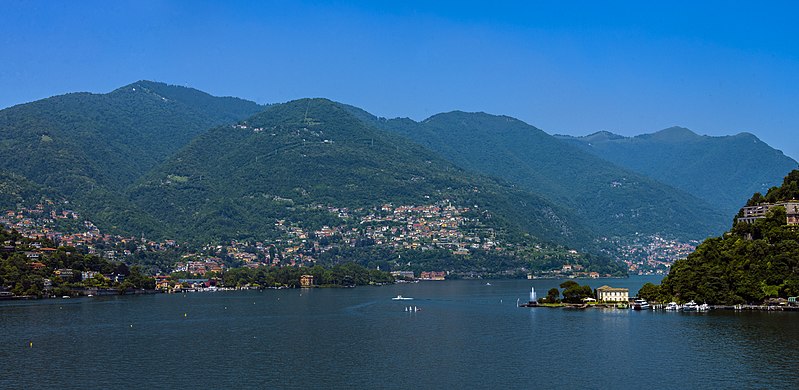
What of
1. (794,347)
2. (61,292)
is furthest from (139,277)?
(794,347)

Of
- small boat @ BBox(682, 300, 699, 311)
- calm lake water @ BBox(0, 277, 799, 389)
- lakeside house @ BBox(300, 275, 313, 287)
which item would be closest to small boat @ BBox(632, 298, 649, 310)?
calm lake water @ BBox(0, 277, 799, 389)

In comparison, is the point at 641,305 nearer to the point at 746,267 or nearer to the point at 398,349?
the point at 746,267

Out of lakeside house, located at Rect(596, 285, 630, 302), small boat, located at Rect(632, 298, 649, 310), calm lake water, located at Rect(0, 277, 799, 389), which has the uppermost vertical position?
lakeside house, located at Rect(596, 285, 630, 302)

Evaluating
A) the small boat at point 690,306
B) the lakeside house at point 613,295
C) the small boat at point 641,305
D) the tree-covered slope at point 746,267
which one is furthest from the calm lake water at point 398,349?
the lakeside house at point 613,295

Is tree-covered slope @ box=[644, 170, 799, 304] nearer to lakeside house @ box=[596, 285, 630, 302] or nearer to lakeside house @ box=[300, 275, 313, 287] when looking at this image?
lakeside house @ box=[596, 285, 630, 302]

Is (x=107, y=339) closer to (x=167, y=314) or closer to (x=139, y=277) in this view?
(x=167, y=314)

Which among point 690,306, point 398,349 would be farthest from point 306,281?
point 398,349
